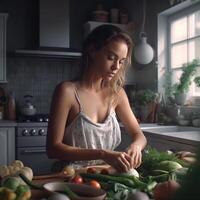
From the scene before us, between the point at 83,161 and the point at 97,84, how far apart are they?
1.26ft

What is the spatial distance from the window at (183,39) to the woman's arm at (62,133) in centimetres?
189

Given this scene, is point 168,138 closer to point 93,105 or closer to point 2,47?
point 93,105

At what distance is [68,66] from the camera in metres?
3.95

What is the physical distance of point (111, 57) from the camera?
4.52ft

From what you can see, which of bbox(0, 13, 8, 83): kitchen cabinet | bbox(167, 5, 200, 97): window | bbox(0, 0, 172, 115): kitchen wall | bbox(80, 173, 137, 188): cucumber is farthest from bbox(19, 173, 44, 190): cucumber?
bbox(0, 0, 172, 115): kitchen wall

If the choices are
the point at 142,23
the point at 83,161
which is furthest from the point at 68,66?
the point at 83,161

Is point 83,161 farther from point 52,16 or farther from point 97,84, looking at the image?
point 52,16

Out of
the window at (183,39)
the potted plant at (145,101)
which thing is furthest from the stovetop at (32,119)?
the window at (183,39)

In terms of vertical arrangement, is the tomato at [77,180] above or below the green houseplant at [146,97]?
below

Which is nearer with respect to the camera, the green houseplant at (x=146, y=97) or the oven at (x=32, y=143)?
the oven at (x=32, y=143)

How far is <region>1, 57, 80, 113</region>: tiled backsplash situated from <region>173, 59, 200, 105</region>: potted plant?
1351 mm

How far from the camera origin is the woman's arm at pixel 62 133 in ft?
3.99

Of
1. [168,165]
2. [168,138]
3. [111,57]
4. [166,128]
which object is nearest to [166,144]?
[168,138]

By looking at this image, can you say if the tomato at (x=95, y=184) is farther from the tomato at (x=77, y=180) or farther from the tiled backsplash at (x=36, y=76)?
the tiled backsplash at (x=36, y=76)
